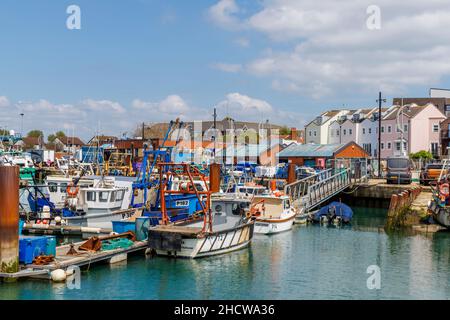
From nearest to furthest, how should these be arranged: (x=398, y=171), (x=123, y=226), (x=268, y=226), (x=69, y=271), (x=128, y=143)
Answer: (x=69, y=271), (x=123, y=226), (x=268, y=226), (x=398, y=171), (x=128, y=143)

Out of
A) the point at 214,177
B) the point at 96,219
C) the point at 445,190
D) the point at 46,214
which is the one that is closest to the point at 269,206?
the point at 214,177

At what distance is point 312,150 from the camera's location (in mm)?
73125

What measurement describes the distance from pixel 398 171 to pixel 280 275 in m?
33.5

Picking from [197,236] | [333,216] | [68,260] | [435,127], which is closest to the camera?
[68,260]

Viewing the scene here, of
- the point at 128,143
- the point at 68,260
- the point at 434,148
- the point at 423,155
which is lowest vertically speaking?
the point at 68,260

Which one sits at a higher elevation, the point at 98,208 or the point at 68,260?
the point at 98,208

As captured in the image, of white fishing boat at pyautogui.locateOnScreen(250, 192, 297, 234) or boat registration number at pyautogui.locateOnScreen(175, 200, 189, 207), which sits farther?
boat registration number at pyautogui.locateOnScreen(175, 200, 189, 207)

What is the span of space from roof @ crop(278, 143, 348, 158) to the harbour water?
37.9 meters

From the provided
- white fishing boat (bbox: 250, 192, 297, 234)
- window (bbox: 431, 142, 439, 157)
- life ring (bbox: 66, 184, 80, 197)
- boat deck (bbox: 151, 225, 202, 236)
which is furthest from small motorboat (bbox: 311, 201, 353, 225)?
window (bbox: 431, 142, 439, 157)

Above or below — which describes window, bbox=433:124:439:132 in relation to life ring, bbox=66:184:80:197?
above

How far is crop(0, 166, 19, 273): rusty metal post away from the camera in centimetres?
1981

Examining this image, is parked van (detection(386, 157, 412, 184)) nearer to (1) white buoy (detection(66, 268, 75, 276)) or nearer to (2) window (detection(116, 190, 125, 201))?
(2) window (detection(116, 190, 125, 201))

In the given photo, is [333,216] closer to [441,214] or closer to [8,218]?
[441,214]
